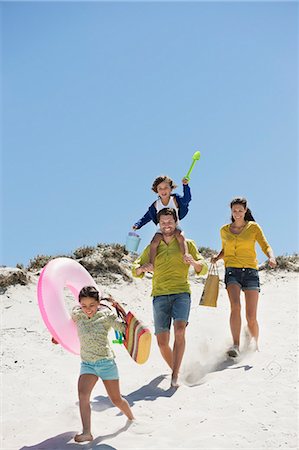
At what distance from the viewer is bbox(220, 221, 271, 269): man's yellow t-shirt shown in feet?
21.0

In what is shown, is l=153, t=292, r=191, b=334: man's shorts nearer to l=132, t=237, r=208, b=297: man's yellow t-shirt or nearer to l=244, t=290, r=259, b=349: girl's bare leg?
l=132, t=237, r=208, b=297: man's yellow t-shirt

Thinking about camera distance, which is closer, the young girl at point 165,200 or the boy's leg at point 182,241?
the boy's leg at point 182,241

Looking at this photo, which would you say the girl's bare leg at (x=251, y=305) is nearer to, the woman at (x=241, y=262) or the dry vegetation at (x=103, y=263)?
the woman at (x=241, y=262)

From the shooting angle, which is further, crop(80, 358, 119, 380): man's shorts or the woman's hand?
the woman's hand

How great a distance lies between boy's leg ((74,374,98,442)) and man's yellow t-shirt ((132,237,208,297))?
61.8 inches

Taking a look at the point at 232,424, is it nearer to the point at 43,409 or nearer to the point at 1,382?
the point at 43,409

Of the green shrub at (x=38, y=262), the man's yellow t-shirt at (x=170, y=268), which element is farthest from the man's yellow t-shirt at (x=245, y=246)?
the green shrub at (x=38, y=262)

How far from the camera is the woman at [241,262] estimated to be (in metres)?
6.31

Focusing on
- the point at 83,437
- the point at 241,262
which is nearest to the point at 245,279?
the point at 241,262

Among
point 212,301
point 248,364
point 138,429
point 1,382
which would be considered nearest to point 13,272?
point 1,382

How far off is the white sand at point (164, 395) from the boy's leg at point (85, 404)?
0.07 m

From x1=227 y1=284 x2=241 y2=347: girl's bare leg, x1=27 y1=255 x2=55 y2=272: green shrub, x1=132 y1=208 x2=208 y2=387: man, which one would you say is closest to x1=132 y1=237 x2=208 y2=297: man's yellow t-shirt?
x1=132 y1=208 x2=208 y2=387: man

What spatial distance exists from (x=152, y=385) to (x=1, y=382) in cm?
174

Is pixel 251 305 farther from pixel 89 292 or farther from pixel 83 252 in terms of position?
pixel 83 252
